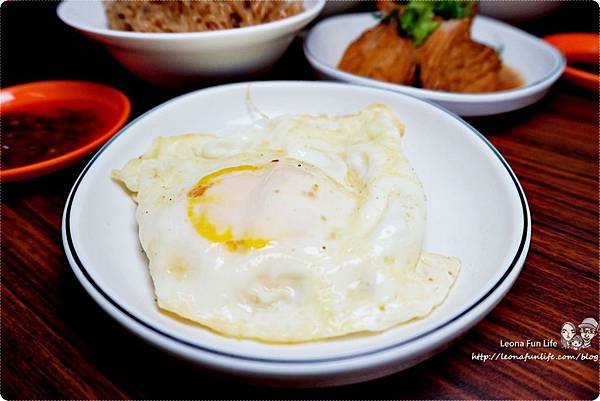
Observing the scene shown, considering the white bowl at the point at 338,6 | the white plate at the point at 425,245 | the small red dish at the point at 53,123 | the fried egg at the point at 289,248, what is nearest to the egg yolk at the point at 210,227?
the fried egg at the point at 289,248

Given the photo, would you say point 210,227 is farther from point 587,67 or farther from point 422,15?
point 587,67

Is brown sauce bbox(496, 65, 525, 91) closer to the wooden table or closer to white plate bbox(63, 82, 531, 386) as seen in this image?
the wooden table

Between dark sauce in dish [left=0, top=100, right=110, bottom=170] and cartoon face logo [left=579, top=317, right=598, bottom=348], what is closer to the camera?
cartoon face logo [left=579, top=317, right=598, bottom=348]

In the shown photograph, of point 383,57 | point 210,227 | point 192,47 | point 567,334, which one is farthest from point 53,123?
point 567,334

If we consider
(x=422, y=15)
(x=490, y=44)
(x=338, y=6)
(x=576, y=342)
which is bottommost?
(x=576, y=342)

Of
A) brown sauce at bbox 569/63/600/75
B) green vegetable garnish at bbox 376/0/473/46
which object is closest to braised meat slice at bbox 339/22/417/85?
green vegetable garnish at bbox 376/0/473/46

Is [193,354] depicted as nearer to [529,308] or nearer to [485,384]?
[485,384]

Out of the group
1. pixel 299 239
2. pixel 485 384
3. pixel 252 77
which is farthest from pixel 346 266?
pixel 252 77

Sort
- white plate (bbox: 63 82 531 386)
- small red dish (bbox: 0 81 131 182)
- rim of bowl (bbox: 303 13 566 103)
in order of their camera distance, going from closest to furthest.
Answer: white plate (bbox: 63 82 531 386) → small red dish (bbox: 0 81 131 182) → rim of bowl (bbox: 303 13 566 103)
